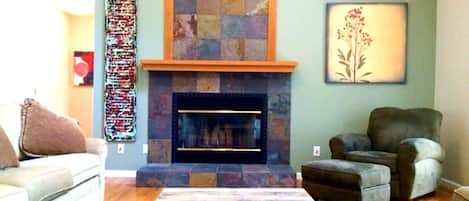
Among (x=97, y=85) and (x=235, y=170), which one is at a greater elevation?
(x=97, y=85)

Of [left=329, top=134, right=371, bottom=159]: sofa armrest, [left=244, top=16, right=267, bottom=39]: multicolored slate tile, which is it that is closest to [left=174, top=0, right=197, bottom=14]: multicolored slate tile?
[left=244, top=16, right=267, bottom=39]: multicolored slate tile

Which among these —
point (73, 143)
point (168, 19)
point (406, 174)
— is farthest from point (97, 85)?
point (406, 174)

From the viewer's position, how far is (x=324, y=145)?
5.77 meters

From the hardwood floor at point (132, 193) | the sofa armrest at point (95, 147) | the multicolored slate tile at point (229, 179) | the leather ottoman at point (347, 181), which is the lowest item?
the hardwood floor at point (132, 193)

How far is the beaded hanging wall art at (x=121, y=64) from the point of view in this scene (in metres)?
5.68

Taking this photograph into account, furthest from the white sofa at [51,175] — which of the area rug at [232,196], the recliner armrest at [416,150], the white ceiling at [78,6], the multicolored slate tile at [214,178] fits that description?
the white ceiling at [78,6]

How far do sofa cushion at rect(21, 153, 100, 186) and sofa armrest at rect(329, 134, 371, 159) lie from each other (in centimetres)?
242

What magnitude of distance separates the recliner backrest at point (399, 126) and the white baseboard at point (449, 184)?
1.84ft

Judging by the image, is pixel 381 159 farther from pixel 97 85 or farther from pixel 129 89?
pixel 97 85

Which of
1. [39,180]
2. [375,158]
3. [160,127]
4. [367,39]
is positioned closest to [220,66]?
[160,127]

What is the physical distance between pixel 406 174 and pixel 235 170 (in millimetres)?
1739

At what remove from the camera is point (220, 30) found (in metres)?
5.70

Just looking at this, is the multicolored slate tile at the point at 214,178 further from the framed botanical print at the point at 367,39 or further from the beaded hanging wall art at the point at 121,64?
the framed botanical print at the point at 367,39

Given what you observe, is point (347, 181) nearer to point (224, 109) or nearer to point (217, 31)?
point (224, 109)
